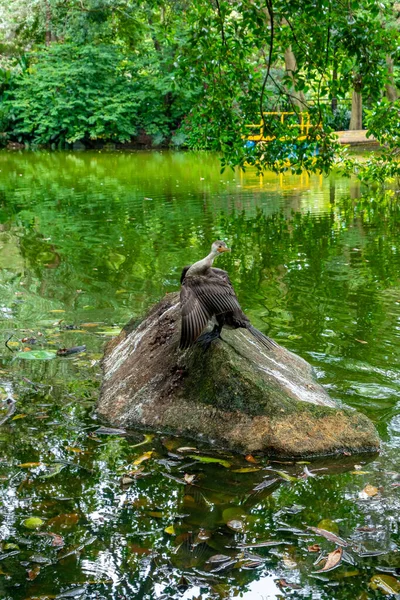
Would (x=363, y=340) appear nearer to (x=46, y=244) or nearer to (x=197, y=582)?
(x=197, y=582)

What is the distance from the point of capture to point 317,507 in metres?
3.91

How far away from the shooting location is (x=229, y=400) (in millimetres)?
4695

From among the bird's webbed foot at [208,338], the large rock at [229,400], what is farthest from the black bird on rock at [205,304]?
the large rock at [229,400]

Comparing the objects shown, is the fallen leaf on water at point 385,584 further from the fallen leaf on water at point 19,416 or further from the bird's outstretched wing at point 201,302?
the fallen leaf on water at point 19,416

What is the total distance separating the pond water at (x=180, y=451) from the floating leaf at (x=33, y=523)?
2 cm

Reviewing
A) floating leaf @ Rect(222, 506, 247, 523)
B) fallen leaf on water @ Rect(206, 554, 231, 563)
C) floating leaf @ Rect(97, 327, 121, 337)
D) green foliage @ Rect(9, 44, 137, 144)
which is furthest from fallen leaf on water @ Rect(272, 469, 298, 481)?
green foliage @ Rect(9, 44, 137, 144)

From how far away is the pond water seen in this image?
331 centimetres

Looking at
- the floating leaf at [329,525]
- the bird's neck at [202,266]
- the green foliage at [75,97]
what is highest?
the green foliage at [75,97]

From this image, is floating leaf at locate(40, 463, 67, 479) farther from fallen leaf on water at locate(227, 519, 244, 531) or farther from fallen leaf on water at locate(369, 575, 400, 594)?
fallen leaf on water at locate(369, 575, 400, 594)

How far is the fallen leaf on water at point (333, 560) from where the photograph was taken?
10.9ft

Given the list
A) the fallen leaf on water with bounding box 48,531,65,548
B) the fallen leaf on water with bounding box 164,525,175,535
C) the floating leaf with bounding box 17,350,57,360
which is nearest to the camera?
the fallen leaf on water with bounding box 48,531,65,548

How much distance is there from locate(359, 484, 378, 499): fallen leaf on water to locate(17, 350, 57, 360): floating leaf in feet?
10.0

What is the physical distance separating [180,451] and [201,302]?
95 centimetres

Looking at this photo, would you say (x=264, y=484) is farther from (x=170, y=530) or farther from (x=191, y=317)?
(x=191, y=317)
